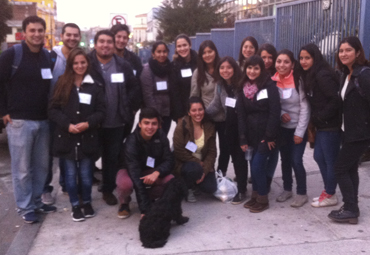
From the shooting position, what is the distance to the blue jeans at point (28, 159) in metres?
4.19

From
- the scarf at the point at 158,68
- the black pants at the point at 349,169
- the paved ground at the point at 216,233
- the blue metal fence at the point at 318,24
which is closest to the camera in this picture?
the paved ground at the point at 216,233

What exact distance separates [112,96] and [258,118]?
1701mm

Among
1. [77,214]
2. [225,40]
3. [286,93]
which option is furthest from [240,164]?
[225,40]

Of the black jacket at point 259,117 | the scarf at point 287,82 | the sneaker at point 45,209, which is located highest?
the scarf at point 287,82

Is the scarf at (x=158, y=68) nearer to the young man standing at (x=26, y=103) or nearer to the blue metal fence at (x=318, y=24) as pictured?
the young man standing at (x=26, y=103)

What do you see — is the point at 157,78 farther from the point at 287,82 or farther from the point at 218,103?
the point at 287,82

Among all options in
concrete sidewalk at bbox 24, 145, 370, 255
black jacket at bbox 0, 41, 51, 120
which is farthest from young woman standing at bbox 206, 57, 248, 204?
black jacket at bbox 0, 41, 51, 120

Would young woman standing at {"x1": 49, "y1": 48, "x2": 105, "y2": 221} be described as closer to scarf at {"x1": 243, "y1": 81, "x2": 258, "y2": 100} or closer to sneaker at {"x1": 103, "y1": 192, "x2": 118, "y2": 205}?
sneaker at {"x1": 103, "y1": 192, "x2": 118, "y2": 205}

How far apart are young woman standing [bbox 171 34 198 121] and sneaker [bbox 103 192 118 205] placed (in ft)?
4.33

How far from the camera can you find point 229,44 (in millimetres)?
15586

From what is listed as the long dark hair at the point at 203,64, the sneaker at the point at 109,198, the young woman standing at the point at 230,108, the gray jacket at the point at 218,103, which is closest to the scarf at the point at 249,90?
the young woman standing at the point at 230,108

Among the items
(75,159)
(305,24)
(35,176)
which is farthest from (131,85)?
(305,24)

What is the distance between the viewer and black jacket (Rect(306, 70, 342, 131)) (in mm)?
4160

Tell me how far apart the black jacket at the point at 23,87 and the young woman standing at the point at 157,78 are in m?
1.34
